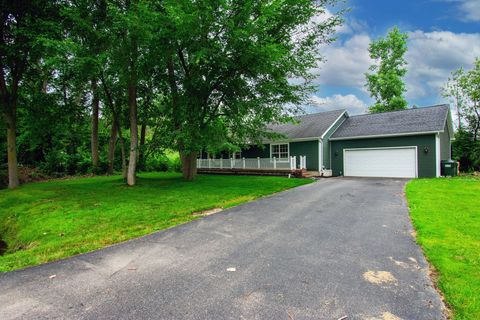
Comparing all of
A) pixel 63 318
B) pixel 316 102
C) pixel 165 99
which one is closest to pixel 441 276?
pixel 63 318

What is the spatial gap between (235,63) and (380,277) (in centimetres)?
853

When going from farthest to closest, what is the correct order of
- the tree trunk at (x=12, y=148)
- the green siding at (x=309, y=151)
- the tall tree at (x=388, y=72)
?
the tall tree at (x=388, y=72), the green siding at (x=309, y=151), the tree trunk at (x=12, y=148)

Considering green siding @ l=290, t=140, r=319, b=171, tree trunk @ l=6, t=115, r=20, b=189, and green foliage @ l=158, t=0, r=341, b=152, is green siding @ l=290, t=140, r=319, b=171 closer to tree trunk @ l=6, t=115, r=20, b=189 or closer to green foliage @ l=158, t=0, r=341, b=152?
green foliage @ l=158, t=0, r=341, b=152

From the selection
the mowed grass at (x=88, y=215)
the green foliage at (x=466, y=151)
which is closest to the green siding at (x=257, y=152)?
the mowed grass at (x=88, y=215)

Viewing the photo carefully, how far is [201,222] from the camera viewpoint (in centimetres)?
587

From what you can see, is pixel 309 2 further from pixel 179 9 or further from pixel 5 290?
pixel 5 290

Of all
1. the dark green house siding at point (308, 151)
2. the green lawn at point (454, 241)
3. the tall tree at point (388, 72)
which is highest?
the tall tree at point (388, 72)

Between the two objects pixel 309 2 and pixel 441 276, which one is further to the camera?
pixel 309 2

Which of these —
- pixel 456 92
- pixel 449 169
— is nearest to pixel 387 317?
pixel 449 169

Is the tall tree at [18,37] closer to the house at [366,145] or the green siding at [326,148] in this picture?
the house at [366,145]

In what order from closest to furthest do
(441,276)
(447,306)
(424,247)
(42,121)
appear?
(447,306) → (441,276) → (424,247) → (42,121)

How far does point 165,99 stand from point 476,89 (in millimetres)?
25272

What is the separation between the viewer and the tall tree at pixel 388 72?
88.2 ft

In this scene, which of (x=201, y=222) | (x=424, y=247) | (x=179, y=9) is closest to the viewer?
(x=424, y=247)
